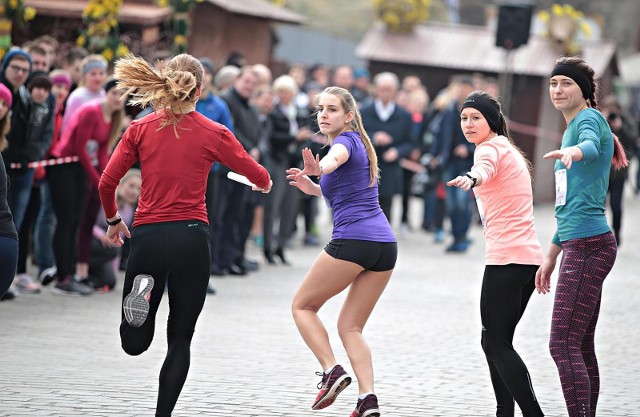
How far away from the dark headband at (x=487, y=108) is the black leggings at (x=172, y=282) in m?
1.55

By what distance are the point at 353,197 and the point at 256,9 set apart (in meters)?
13.9

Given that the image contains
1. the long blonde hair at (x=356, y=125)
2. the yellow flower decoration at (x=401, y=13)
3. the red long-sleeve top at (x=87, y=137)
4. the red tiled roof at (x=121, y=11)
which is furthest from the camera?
the yellow flower decoration at (x=401, y=13)

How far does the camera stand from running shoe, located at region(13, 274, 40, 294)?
11.6 metres

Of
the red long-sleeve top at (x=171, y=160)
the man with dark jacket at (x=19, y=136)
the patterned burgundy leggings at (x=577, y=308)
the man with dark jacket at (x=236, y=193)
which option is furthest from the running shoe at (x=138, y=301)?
the man with dark jacket at (x=236, y=193)

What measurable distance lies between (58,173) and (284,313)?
7.72 feet

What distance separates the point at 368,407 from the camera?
6715mm

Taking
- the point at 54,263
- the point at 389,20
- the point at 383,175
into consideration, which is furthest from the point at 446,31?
the point at 54,263

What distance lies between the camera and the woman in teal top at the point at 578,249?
646 centimetres

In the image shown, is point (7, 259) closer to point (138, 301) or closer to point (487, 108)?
point (138, 301)

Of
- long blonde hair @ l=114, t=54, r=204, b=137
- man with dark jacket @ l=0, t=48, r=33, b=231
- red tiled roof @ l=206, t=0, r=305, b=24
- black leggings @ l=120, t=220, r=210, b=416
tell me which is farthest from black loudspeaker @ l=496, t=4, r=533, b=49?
black leggings @ l=120, t=220, r=210, b=416

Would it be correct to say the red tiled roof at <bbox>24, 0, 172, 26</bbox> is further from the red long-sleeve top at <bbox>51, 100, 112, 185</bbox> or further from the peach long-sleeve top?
the peach long-sleeve top

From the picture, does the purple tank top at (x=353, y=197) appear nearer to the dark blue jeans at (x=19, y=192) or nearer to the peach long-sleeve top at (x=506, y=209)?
the peach long-sleeve top at (x=506, y=209)

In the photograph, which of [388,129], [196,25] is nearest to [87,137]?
[388,129]

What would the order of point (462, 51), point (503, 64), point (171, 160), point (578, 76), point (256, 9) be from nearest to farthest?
point (171, 160) → point (578, 76) → point (256, 9) → point (503, 64) → point (462, 51)
